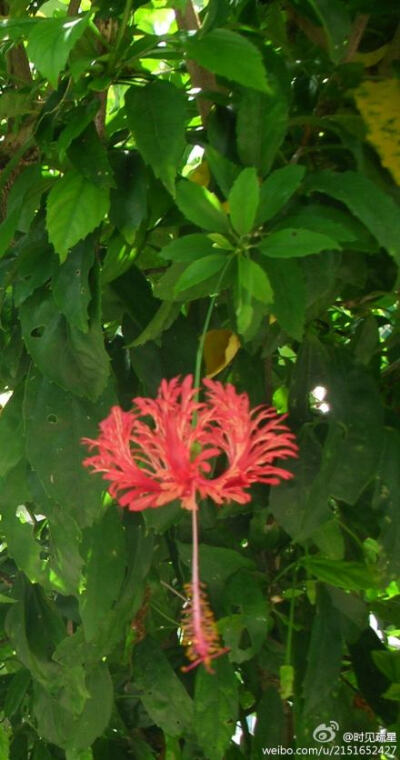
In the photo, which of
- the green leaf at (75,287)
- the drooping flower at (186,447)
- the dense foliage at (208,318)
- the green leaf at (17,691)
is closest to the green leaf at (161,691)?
the dense foliage at (208,318)

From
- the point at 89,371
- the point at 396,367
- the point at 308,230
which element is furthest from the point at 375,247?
the point at 396,367

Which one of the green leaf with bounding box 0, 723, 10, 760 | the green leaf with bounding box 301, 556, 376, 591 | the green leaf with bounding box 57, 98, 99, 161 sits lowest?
the green leaf with bounding box 0, 723, 10, 760

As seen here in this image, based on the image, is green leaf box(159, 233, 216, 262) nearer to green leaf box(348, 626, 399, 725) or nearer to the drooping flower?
the drooping flower

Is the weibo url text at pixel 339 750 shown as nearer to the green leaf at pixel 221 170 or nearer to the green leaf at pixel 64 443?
the green leaf at pixel 64 443

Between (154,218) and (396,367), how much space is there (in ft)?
1.26

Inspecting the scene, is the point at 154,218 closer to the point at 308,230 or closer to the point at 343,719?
the point at 308,230

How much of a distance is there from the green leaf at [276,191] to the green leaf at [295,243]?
3cm

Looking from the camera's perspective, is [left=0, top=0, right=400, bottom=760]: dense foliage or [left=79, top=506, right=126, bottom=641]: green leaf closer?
[left=0, top=0, right=400, bottom=760]: dense foliage

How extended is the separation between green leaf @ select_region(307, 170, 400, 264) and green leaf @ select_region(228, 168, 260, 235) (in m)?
0.11

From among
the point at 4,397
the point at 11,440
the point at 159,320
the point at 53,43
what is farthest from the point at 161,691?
the point at 53,43

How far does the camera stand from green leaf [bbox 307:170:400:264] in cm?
62

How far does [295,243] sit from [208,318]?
70mm

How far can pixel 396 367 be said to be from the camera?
3.34 ft

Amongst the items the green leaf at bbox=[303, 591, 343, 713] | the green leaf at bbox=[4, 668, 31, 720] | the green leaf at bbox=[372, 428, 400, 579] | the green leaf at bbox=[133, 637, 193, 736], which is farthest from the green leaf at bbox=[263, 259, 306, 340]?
the green leaf at bbox=[4, 668, 31, 720]
